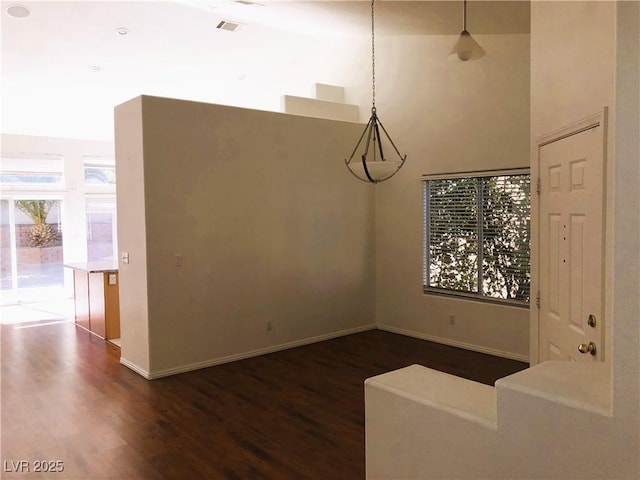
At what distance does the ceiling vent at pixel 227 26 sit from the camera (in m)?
6.27

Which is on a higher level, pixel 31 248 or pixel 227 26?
pixel 227 26

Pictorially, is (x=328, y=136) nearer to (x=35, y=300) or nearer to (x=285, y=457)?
(x=285, y=457)

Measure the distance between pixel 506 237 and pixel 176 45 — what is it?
4828mm

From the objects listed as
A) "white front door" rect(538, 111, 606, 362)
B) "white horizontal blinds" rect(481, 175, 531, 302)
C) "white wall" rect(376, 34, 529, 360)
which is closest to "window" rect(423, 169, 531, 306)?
"white horizontal blinds" rect(481, 175, 531, 302)

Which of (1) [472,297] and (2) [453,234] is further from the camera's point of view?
(2) [453,234]

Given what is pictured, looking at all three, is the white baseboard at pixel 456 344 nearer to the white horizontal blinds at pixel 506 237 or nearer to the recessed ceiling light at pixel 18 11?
the white horizontal blinds at pixel 506 237

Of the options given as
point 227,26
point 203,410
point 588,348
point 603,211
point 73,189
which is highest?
point 227,26

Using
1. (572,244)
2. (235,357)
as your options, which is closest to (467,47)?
(572,244)

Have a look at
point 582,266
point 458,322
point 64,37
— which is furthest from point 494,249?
point 64,37

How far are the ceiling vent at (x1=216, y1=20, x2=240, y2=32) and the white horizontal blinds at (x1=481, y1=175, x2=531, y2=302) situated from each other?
3.60 metres

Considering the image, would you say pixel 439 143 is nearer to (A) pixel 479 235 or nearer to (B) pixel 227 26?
(A) pixel 479 235

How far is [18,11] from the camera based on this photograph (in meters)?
5.48

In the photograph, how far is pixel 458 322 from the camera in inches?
238

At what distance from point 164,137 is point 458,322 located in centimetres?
389
